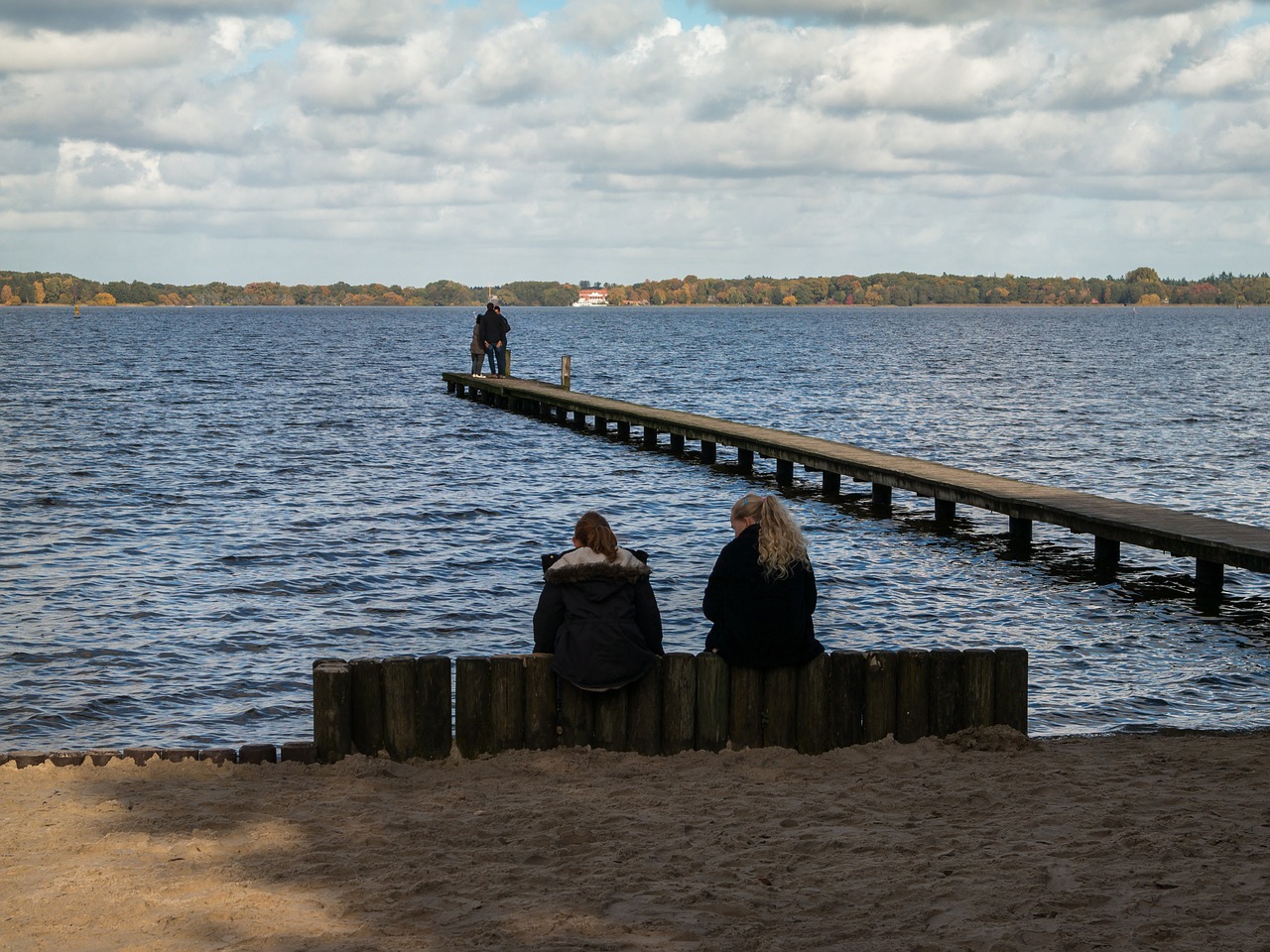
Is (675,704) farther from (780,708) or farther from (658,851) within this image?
(658,851)

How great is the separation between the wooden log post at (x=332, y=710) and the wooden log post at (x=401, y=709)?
0.69 ft

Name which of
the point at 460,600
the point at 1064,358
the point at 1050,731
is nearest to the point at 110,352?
the point at 1064,358

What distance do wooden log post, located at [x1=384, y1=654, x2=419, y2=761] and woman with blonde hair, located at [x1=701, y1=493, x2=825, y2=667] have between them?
1784mm

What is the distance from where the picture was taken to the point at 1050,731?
32.2ft

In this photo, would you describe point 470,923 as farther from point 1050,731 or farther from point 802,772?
point 1050,731

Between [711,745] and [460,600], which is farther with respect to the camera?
[460,600]

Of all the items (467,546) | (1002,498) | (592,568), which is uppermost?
(592,568)

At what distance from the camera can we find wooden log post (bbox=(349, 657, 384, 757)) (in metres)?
7.58

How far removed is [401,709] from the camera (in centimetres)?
762

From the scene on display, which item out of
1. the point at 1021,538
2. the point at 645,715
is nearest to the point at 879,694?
the point at 645,715

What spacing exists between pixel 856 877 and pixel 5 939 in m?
3.48

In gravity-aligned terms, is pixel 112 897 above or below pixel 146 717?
above

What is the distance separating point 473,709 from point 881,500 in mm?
14854

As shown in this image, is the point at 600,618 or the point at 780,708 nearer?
the point at 600,618
